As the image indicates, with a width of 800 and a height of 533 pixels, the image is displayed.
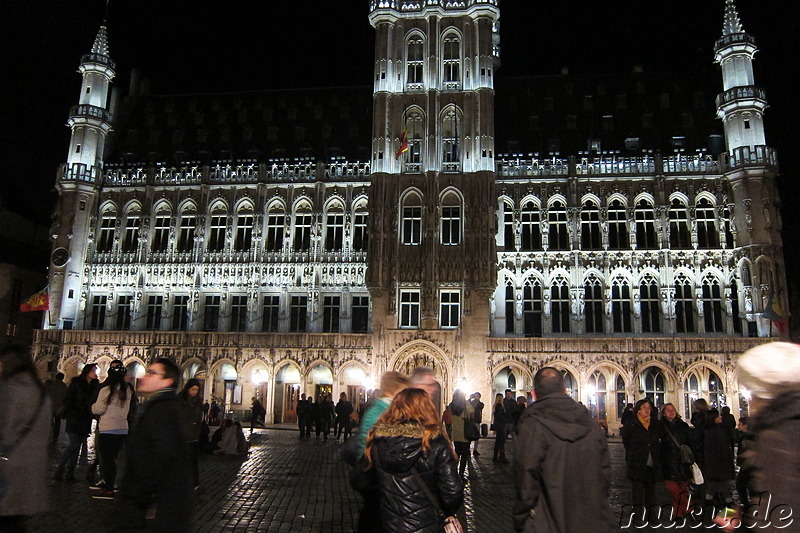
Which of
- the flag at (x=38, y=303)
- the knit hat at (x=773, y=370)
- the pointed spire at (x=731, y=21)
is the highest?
the pointed spire at (x=731, y=21)

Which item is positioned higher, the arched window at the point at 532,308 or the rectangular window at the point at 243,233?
the rectangular window at the point at 243,233

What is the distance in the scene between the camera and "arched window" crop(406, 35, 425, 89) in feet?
122

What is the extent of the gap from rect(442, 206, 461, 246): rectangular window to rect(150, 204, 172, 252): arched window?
16743 mm

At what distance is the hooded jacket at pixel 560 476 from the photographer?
469 centimetres

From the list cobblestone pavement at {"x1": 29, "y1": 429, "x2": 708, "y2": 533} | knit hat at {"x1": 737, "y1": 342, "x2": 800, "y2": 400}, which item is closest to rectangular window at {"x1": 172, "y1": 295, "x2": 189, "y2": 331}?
cobblestone pavement at {"x1": 29, "y1": 429, "x2": 708, "y2": 533}

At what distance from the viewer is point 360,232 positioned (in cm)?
3794

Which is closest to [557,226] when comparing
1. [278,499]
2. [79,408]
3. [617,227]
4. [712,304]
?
[617,227]

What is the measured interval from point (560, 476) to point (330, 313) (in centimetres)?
3293

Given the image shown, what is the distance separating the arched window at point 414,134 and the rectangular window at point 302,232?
23.0ft

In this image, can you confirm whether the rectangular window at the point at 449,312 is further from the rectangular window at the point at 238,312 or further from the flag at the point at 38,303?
the flag at the point at 38,303

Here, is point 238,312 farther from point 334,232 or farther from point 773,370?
point 773,370

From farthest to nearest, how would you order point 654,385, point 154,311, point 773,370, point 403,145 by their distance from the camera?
point 154,311 < point 403,145 < point 654,385 < point 773,370

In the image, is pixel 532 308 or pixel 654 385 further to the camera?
pixel 532 308

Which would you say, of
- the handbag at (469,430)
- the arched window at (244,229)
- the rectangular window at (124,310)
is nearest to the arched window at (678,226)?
the arched window at (244,229)
